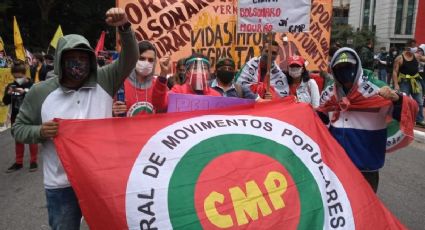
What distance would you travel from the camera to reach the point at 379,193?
5.73m

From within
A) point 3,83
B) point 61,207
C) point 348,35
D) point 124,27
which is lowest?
point 348,35

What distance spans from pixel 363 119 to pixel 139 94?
5.84 ft

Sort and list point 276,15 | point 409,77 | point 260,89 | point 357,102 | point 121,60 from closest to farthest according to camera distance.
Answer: point 121,60 < point 357,102 < point 276,15 < point 260,89 < point 409,77

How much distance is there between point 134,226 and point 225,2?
560 centimetres

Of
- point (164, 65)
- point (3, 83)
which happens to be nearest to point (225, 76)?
point (164, 65)

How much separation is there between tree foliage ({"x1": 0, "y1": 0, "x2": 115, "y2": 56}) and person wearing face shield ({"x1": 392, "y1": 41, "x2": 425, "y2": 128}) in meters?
27.1

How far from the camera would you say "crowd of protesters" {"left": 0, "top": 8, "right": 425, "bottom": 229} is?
9.15 feet

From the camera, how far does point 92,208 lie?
97.6 inches

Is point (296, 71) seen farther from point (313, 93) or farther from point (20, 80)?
point (20, 80)

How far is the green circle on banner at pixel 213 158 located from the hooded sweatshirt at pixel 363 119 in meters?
0.91

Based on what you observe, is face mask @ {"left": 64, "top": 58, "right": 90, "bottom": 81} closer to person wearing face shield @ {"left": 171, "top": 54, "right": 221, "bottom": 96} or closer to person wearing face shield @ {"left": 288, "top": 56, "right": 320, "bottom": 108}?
person wearing face shield @ {"left": 171, "top": 54, "right": 221, "bottom": 96}

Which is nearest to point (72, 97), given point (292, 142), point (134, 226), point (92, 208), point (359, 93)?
point (92, 208)

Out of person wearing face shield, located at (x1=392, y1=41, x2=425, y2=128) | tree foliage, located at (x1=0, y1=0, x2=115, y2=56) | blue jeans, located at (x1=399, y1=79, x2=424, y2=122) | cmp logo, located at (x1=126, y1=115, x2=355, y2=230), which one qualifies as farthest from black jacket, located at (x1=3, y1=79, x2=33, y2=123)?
tree foliage, located at (x1=0, y1=0, x2=115, y2=56)

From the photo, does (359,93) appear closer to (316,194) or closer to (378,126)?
(378,126)
